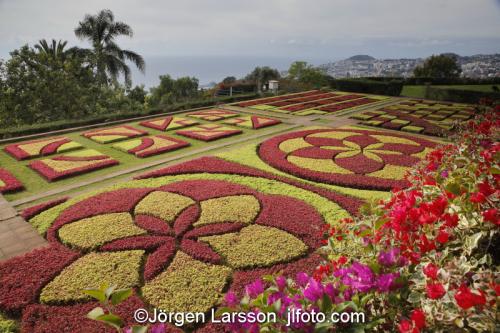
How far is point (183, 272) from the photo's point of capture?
18.8ft

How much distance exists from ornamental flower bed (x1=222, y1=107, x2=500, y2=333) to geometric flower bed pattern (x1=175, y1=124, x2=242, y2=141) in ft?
41.6

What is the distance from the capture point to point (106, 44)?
2808 cm

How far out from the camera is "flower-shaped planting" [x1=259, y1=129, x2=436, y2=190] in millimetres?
10172

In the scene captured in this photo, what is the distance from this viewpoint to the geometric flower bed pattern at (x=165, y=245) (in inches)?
202

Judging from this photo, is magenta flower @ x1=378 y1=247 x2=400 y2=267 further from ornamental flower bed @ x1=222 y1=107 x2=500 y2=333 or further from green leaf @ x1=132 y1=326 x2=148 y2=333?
green leaf @ x1=132 y1=326 x2=148 y2=333

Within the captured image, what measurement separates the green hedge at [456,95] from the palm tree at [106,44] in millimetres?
25591

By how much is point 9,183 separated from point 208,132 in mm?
8572

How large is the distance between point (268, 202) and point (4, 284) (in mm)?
5480

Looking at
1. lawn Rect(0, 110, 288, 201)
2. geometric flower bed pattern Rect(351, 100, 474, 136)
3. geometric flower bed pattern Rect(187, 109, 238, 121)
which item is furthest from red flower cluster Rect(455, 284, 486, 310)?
geometric flower bed pattern Rect(187, 109, 238, 121)

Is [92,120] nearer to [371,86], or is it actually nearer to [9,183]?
[9,183]

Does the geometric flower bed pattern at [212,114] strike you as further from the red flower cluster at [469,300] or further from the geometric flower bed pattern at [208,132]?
the red flower cluster at [469,300]

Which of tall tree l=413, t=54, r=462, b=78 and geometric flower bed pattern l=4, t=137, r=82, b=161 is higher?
tall tree l=413, t=54, r=462, b=78

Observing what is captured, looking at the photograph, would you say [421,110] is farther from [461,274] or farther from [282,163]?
[461,274]

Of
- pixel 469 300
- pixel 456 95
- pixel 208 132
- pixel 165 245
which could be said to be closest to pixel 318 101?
pixel 456 95
